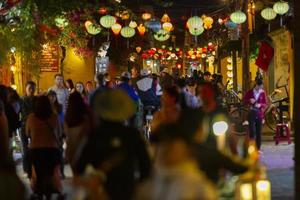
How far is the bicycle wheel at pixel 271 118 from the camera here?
73.1ft

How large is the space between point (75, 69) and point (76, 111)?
70.9 feet

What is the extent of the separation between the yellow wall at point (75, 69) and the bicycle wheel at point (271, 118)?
1049 cm

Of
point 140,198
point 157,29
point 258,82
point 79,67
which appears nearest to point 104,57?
point 79,67

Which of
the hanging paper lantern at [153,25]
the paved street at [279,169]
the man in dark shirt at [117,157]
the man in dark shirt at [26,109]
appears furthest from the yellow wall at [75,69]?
the man in dark shirt at [117,157]

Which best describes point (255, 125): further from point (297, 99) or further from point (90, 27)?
point (90, 27)

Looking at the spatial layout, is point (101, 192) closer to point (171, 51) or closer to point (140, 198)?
point (140, 198)

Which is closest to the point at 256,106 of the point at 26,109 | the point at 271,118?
the point at 26,109

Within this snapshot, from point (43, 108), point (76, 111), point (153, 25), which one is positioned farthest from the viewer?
point (153, 25)

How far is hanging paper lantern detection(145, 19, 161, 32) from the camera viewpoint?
27542 millimetres

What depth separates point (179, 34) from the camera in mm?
63688

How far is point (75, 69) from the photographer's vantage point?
31.6m

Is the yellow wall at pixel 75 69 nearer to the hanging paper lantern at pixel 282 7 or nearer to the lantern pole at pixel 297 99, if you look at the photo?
the hanging paper lantern at pixel 282 7

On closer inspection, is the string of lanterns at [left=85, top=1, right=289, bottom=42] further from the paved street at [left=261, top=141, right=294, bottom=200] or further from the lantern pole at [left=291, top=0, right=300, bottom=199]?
the lantern pole at [left=291, top=0, right=300, bottom=199]

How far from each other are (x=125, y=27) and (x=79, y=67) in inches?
224
